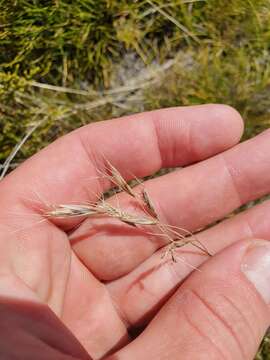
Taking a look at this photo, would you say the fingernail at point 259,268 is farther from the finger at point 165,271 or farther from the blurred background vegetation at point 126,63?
the blurred background vegetation at point 126,63

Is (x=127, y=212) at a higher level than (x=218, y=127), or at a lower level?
lower

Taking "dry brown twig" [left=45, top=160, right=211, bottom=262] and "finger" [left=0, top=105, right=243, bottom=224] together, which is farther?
"finger" [left=0, top=105, right=243, bottom=224]

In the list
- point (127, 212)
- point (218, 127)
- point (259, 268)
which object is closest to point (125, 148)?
point (127, 212)

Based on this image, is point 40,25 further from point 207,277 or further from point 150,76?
point 207,277

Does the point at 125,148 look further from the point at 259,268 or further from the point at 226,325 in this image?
the point at 226,325

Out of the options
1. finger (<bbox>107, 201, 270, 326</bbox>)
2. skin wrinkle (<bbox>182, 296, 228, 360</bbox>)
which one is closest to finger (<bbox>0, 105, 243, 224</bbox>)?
finger (<bbox>107, 201, 270, 326</bbox>)

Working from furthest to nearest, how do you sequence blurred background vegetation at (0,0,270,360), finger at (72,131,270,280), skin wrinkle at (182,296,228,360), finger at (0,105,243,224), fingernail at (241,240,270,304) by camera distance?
blurred background vegetation at (0,0,270,360) → finger at (72,131,270,280) → finger at (0,105,243,224) → fingernail at (241,240,270,304) → skin wrinkle at (182,296,228,360)

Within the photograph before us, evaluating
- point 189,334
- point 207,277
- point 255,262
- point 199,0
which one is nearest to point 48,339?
point 189,334

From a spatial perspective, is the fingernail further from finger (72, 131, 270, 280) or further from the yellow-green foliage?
the yellow-green foliage
